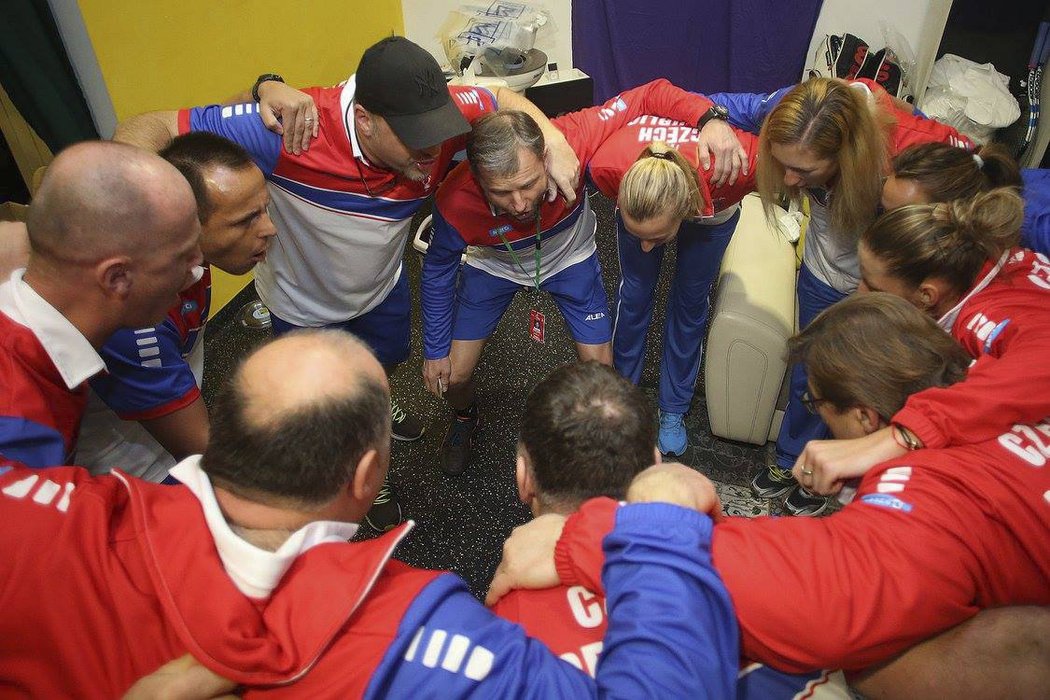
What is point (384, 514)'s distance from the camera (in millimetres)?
2201

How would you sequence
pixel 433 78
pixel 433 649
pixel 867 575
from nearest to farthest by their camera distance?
pixel 433 649 → pixel 867 575 → pixel 433 78

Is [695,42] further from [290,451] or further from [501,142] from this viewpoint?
[290,451]

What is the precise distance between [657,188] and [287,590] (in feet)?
4.38

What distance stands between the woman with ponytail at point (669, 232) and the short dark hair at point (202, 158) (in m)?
0.98

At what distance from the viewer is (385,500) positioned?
222 centimetres

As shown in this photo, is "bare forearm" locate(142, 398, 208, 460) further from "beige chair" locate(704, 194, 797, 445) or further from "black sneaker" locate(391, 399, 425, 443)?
"beige chair" locate(704, 194, 797, 445)

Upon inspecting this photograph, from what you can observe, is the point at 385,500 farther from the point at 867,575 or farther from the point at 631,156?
the point at 867,575

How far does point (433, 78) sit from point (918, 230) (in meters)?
1.20

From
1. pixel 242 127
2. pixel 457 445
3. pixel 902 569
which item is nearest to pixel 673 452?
pixel 457 445

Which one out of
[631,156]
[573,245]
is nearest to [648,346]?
[573,245]

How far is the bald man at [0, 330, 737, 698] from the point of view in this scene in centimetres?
79

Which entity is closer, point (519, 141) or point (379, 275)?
point (519, 141)

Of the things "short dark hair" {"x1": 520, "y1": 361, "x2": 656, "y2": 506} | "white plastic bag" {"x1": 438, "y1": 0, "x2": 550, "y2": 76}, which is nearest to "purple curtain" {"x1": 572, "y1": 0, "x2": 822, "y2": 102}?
"white plastic bag" {"x1": 438, "y1": 0, "x2": 550, "y2": 76}

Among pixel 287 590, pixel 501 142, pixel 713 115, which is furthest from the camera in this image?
pixel 713 115
